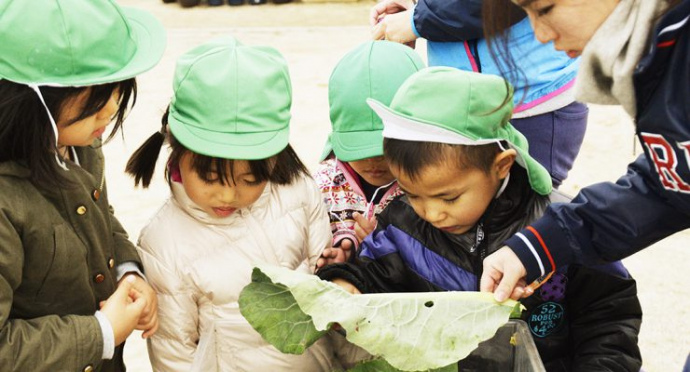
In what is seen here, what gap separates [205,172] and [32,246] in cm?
44

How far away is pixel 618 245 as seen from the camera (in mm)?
1785

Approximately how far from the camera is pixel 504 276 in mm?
1805

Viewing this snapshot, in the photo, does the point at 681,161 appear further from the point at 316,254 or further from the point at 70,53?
the point at 70,53

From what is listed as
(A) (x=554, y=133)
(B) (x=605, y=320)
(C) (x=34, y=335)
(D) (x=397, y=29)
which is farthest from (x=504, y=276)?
(D) (x=397, y=29)

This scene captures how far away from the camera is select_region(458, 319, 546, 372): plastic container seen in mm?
1814

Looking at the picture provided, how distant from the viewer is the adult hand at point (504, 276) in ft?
A: 5.87

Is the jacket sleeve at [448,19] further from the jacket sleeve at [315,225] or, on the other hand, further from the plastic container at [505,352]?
the plastic container at [505,352]

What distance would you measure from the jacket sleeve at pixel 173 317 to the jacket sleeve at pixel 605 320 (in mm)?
986

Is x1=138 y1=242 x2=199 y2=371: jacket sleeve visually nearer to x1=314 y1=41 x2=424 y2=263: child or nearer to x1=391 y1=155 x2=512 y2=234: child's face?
x1=314 y1=41 x2=424 y2=263: child

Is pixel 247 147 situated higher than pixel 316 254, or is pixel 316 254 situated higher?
pixel 247 147

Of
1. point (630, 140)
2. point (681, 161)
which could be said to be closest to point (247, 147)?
point (681, 161)

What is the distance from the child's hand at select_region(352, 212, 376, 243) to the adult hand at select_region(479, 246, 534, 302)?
528mm

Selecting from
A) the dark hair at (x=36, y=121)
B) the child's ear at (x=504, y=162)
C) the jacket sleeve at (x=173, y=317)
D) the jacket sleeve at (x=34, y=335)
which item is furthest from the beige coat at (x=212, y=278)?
the child's ear at (x=504, y=162)

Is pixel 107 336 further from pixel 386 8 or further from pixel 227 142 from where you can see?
pixel 386 8
